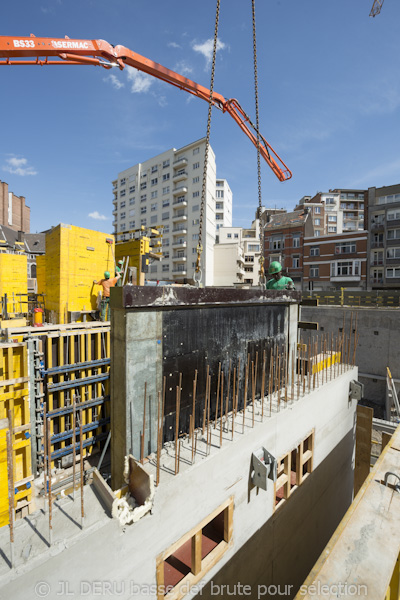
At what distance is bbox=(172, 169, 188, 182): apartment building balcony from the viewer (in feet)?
159

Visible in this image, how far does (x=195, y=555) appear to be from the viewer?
4.26 m

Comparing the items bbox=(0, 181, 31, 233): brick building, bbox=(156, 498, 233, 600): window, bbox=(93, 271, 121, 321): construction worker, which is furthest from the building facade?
bbox=(0, 181, 31, 233): brick building

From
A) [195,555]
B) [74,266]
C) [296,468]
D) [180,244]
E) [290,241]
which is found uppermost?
[180,244]

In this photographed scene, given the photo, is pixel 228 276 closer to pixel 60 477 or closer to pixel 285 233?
pixel 285 233

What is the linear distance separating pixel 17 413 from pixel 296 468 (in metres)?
6.83

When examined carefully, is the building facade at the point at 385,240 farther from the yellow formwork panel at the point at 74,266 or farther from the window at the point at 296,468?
the yellow formwork panel at the point at 74,266

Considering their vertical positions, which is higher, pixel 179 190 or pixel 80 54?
→ pixel 179 190

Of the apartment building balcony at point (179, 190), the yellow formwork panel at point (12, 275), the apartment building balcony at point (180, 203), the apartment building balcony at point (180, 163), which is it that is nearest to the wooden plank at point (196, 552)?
the yellow formwork panel at point (12, 275)

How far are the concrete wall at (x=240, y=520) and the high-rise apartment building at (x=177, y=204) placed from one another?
125ft

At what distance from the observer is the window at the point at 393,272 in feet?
114

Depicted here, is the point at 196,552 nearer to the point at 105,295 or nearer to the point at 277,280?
the point at 277,280

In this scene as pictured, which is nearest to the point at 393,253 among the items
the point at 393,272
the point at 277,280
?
the point at 393,272

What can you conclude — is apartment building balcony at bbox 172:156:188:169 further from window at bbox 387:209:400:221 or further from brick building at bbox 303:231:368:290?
window at bbox 387:209:400:221

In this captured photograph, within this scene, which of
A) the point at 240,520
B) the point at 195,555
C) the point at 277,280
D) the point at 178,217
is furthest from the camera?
the point at 178,217
